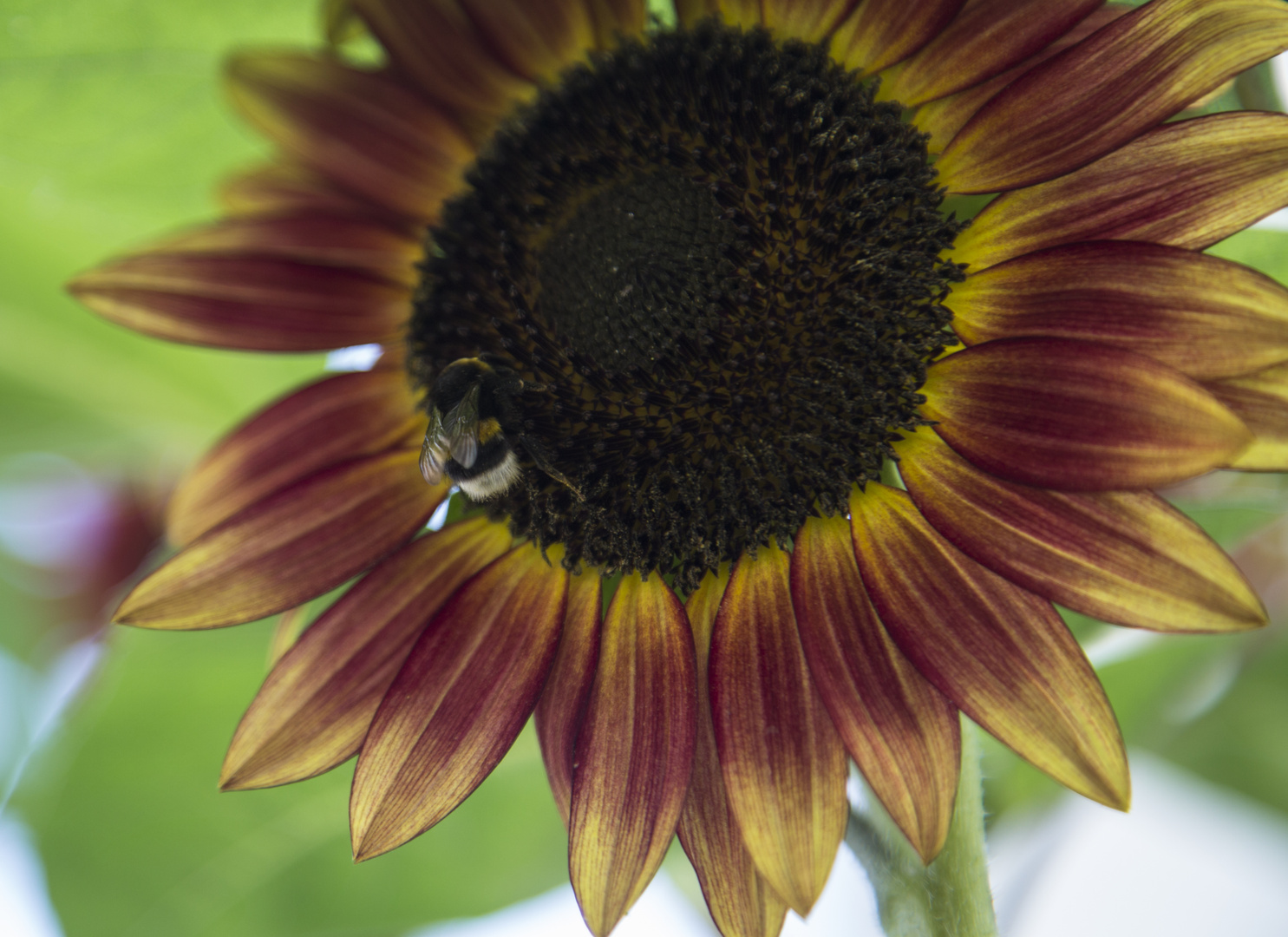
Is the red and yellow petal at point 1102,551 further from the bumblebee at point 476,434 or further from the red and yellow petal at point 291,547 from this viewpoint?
the red and yellow petal at point 291,547

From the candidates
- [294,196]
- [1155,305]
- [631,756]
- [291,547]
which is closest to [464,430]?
[291,547]

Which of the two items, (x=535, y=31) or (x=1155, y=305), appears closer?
(x=1155, y=305)

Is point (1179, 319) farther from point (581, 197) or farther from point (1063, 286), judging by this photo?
point (581, 197)

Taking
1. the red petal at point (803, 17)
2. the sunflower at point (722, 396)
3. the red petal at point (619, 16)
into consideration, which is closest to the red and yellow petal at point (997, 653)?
the sunflower at point (722, 396)

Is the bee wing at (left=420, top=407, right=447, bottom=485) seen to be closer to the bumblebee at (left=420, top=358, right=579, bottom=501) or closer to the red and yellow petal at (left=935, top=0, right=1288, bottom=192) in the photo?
the bumblebee at (left=420, top=358, right=579, bottom=501)

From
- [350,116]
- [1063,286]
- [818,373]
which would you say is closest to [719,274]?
[818,373]

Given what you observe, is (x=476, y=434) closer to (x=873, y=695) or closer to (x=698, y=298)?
(x=698, y=298)

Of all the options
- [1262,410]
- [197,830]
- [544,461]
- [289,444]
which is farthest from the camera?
[197,830]
